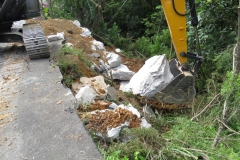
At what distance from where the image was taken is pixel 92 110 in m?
3.91

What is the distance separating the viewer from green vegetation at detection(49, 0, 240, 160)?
9.48ft

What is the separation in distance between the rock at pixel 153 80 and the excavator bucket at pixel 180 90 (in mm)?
259

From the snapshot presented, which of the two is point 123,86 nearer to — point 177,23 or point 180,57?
point 180,57

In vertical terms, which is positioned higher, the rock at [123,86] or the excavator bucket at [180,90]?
the excavator bucket at [180,90]

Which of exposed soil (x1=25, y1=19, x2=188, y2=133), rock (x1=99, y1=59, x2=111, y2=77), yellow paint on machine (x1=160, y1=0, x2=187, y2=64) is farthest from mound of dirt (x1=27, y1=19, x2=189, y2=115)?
yellow paint on machine (x1=160, y1=0, x2=187, y2=64)

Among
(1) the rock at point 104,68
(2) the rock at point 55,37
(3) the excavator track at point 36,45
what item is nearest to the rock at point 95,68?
(1) the rock at point 104,68

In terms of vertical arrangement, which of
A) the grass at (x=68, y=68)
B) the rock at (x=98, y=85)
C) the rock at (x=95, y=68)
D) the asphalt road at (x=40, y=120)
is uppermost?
the asphalt road at (x=40, y=120)

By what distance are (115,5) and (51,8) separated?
266 centimetres

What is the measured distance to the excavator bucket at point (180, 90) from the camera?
4.75 meters

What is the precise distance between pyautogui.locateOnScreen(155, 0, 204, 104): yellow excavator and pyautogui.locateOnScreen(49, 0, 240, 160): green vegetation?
11.3 inches

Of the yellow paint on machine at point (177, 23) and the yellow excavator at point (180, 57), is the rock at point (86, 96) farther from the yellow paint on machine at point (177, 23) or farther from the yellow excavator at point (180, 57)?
the yellow paint on machine at point (177, 23)

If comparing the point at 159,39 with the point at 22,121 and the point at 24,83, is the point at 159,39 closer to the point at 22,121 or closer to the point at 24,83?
the point at 24,83

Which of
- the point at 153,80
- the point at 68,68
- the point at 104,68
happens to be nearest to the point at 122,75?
the point at 104,68

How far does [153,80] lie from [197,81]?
1.34 metres
